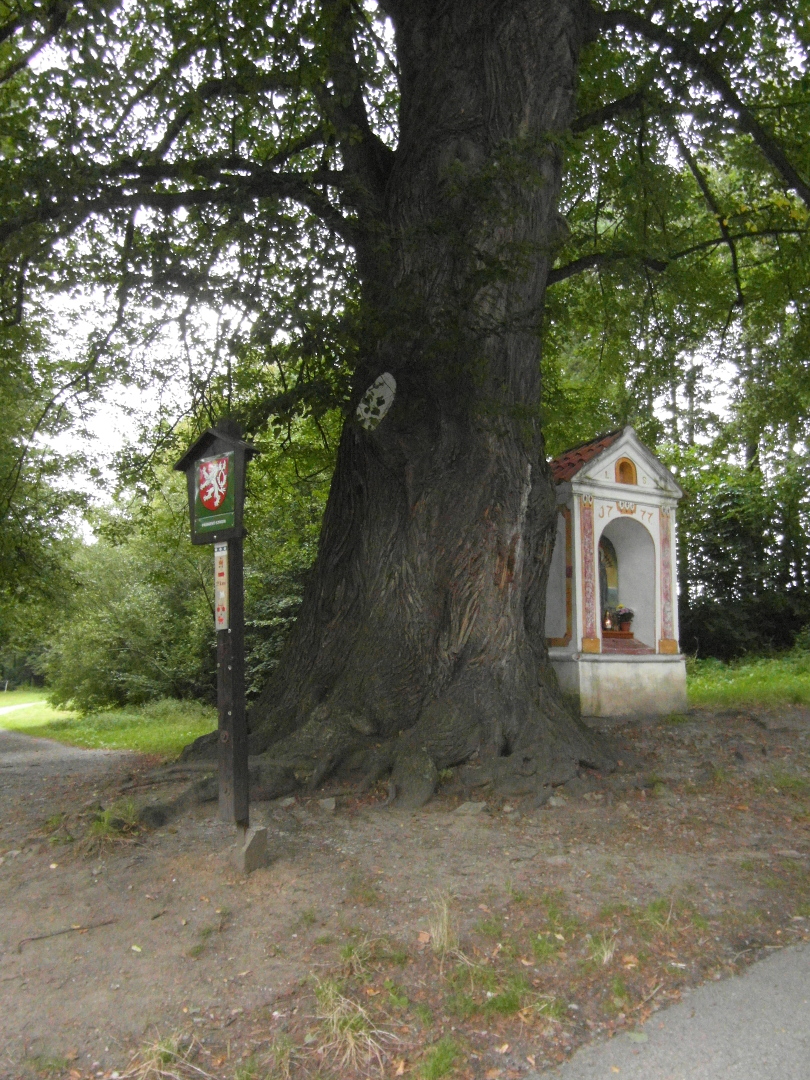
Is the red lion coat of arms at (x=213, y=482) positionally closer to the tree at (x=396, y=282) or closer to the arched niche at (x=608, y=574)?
the tree at (x=396, y=282)

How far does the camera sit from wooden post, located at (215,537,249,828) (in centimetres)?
593

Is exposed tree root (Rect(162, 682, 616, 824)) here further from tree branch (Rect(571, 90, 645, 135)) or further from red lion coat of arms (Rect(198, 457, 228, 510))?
tree branch (Rect(571, 90, 645, 135))

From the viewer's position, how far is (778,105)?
12117 millimetres

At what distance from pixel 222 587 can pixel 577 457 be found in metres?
9.01

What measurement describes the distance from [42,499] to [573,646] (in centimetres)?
1010

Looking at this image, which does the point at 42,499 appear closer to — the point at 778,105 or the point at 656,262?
the point at 656,262

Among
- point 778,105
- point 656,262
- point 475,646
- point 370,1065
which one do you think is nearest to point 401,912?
point 370,1065

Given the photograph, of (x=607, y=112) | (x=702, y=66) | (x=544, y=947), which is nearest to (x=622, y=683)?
(x=607, y=112)

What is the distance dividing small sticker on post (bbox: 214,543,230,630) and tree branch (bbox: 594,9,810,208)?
8003mm

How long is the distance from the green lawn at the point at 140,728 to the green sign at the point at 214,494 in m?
6.54

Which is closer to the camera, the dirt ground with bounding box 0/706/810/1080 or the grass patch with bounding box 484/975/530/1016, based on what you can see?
the dirt ground with bounding box 0/706/810/1080

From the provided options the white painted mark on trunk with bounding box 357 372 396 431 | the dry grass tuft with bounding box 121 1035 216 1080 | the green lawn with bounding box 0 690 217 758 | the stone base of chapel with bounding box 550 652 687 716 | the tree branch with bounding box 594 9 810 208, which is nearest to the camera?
the dry grass tuft with bounding box 121 1035 216 1080

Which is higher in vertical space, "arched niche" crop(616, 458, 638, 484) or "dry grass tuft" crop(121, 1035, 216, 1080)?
"arched niche" crop(616, 458, 638, 484)

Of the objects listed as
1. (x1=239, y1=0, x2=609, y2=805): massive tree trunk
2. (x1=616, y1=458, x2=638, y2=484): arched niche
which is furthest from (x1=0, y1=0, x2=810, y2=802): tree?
(x1=616, y1=458, x2=638, y2=484): arched niche
